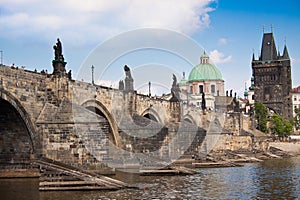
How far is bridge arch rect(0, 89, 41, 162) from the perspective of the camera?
2792 centimetres

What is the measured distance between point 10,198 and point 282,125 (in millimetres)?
81065

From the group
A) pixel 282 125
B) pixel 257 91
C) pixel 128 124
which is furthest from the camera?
pixel 257 91

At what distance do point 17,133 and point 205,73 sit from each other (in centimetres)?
9441

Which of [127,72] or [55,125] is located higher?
[127,72]

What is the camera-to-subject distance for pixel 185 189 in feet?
87.0

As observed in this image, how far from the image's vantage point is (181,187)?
2727 centimetres

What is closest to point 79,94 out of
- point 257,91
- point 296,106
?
point 257,91

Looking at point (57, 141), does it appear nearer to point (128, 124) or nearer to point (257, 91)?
point (128, 124)

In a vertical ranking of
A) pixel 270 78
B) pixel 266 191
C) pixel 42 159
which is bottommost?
pixel 266 191

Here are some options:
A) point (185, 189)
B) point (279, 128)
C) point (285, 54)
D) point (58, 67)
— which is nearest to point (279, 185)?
point (185, 189)

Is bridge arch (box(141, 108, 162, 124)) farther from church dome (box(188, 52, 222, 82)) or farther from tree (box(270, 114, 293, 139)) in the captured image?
church dome (box(188, 52, 222, 82))

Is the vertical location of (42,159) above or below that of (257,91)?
below

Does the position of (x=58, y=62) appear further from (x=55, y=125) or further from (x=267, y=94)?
(x=267, y=94)

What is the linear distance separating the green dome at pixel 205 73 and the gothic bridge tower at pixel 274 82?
1071cm
